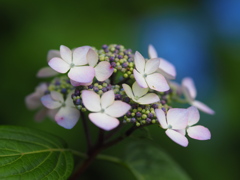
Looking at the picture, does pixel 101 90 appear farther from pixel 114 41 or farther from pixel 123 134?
pixel 114 41

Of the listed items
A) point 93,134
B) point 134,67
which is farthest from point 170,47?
point 134,67

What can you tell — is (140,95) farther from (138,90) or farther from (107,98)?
(107,98)

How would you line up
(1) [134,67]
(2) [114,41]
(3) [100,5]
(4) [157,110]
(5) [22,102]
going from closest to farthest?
(4) [157,110], (1) [134,67], (5) [22,102], (2) [114,41], (3) [100,5]

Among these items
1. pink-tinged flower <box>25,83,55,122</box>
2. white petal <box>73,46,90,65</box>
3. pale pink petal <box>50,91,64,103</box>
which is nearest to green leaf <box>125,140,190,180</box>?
pink-tinged flower <box>25,83,55,122</box>

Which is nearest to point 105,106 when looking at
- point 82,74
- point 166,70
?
point 82,74

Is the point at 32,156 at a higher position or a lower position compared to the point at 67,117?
lower

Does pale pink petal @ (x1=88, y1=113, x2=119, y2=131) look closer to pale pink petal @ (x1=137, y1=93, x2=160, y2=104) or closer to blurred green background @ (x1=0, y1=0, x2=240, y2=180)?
pale pink petal @ (x1=137, y1=93, x2=160, y2=104)

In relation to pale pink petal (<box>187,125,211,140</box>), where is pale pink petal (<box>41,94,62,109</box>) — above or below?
below
